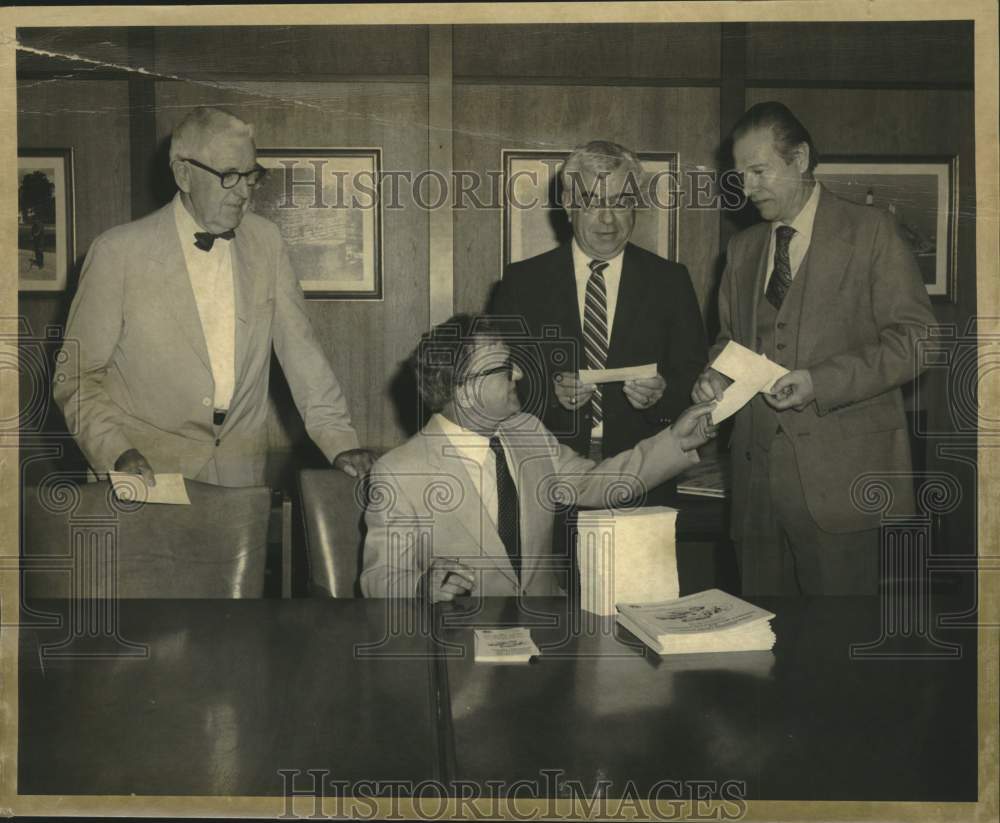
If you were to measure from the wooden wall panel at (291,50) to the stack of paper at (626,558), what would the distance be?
1335 millimetres

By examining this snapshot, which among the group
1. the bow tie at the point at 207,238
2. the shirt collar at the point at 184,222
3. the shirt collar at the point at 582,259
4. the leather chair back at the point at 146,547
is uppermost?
the shirt collar at the point at 184,222

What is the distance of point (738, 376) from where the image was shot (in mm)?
2762

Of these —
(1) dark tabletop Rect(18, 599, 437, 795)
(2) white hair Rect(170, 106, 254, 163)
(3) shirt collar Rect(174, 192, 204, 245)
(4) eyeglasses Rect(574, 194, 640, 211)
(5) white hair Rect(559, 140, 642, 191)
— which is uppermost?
(2) white hair Rect(170, 106, 254, 163)

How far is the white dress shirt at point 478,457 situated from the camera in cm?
262

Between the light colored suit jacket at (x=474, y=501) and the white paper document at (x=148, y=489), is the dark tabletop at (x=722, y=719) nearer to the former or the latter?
the light colored suit jacket at (x=474, y=501)

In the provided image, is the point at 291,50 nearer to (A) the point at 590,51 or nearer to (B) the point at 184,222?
(B) the point at 184,222

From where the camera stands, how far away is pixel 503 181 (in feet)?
8.93

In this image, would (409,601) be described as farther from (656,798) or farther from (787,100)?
(787,100)

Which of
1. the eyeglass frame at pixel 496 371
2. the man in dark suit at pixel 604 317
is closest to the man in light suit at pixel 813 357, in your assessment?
the man in dark suit at pixel 604 317

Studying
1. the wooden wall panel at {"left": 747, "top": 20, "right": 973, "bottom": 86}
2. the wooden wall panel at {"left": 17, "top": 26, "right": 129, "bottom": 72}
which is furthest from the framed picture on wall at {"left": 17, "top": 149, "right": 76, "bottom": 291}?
the wooden wall panel at {"left": 747, "top": 20, "right": 973, "bottom": 86}

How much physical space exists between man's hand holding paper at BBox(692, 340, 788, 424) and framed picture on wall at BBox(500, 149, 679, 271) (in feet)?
1.04

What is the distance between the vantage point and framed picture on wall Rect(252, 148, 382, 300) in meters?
2.71

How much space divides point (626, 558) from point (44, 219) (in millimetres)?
1728

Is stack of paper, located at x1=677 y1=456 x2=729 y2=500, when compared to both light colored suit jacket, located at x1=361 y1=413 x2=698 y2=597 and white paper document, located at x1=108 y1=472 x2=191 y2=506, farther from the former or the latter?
white paper document, located at x1=108 y1=472 x2=191 y2=506
